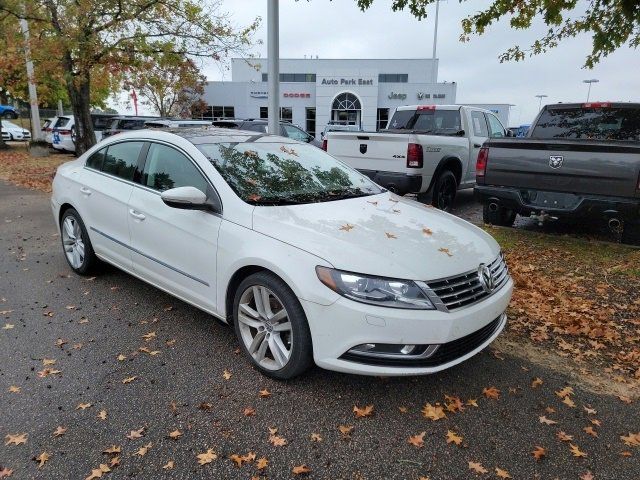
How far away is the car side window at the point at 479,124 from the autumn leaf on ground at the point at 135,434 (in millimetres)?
8671

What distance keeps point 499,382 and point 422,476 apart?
1173 millimetres

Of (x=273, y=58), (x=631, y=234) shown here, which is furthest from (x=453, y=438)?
(x=273, y=58)

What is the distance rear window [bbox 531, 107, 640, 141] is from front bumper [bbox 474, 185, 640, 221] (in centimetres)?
115

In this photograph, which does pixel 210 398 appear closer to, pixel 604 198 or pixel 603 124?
pixel 604 198

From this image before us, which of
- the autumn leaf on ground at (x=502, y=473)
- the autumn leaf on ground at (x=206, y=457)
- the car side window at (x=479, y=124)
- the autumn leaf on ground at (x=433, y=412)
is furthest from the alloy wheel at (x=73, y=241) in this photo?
the car side window at (x=479, y=124)

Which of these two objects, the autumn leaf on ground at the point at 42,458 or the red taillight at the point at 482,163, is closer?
the autumn leaf on ground at the point at 42,458

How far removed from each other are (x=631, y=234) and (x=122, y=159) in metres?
6.42

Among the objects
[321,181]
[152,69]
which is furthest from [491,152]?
[152,69]

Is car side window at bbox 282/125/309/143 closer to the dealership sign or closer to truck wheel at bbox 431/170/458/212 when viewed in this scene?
truck wheel at bbox 431/170/458/212

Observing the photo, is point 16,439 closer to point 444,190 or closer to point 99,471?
point 99,471

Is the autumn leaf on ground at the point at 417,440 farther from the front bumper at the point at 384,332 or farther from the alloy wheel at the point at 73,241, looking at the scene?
the alloy wheel at the point at 73,241

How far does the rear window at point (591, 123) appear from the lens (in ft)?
21.4

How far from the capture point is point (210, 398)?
3100 mm

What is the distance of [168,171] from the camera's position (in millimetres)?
4066
